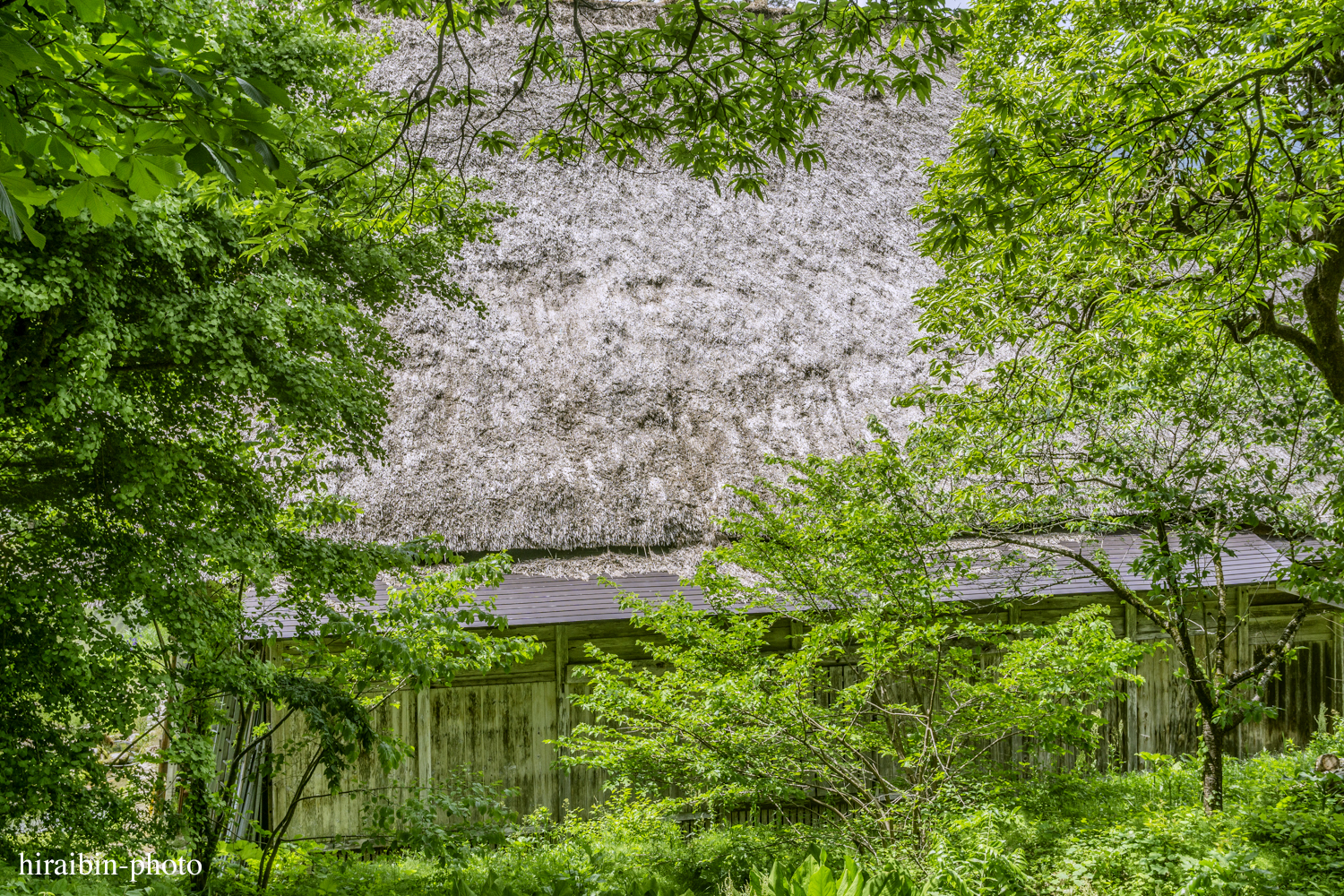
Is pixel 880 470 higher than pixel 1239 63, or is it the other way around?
pixel 1239 63

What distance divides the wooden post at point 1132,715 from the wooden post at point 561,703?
6031mm

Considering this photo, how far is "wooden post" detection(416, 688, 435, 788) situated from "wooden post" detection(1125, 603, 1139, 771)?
7.30 m

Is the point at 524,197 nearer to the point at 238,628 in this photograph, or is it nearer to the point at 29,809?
the point at 238,628

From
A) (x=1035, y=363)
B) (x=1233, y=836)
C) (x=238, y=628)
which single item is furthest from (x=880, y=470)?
(x=238, y=628)

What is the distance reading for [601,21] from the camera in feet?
37.3

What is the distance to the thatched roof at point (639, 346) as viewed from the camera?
272 inches

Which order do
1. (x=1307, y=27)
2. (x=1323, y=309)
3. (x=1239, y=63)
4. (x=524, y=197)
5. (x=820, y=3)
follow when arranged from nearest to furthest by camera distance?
(x=1307, y=27), (x=820, y=3), (x=1239, y=63), (x=1323, y=309), (x=524, y=197)

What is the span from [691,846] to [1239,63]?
591cm

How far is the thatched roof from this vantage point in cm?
691

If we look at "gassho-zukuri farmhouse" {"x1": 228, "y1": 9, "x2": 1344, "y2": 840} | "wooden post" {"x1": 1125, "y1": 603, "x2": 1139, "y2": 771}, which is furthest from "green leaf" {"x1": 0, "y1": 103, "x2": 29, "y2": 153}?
"wooden post" {"x1": 1125, "y1": 603, "x2": 1139, "y2": 771}

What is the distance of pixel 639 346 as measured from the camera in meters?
8.37

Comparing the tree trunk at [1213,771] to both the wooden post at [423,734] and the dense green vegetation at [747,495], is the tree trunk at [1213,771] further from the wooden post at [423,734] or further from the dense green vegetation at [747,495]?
the wooden post at [423,734]

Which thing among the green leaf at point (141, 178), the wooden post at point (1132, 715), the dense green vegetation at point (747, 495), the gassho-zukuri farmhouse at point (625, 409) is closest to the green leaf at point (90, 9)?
the dense green vegetation at point (747, 495)

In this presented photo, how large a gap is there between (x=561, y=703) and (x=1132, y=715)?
20.4 ft
